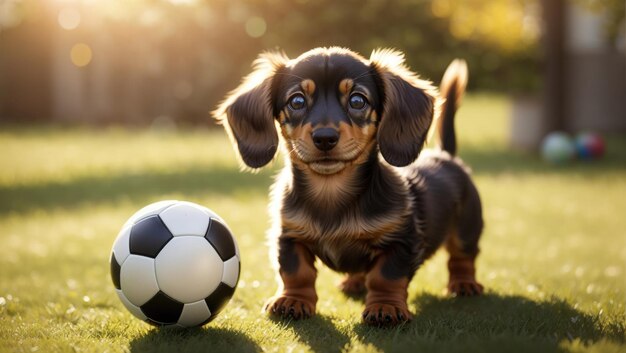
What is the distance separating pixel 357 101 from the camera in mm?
3260

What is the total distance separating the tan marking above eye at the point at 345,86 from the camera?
322cm

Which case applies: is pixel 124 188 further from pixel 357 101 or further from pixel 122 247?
pixel 357 101

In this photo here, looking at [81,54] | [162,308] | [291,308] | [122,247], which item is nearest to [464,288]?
[291,308]

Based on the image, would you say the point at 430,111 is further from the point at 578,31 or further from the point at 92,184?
the point at 578,31

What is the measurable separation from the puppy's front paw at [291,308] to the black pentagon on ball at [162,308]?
1.71ft

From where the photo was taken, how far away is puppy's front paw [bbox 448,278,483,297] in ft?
13.1

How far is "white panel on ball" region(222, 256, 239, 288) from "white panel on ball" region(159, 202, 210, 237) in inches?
7.3

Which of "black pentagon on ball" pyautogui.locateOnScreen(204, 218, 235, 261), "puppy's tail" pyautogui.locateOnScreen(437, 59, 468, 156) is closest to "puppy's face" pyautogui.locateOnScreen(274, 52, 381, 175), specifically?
"black pentagon on ball" pyautogui.locateOnScreen(204, 218, 235, 261)

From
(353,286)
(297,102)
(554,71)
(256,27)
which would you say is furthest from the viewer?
(256,27)

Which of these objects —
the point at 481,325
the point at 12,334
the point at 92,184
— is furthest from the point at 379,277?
the point at 92,184

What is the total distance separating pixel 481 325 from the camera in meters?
3.16

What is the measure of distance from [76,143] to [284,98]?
36.0ft

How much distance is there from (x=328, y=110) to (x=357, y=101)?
17 centimetres

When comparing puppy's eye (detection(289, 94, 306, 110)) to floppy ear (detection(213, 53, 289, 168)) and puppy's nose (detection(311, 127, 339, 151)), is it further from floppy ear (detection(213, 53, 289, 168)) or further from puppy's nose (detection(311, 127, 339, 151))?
puppy's nose (detection(311, 127, 339, 151))
